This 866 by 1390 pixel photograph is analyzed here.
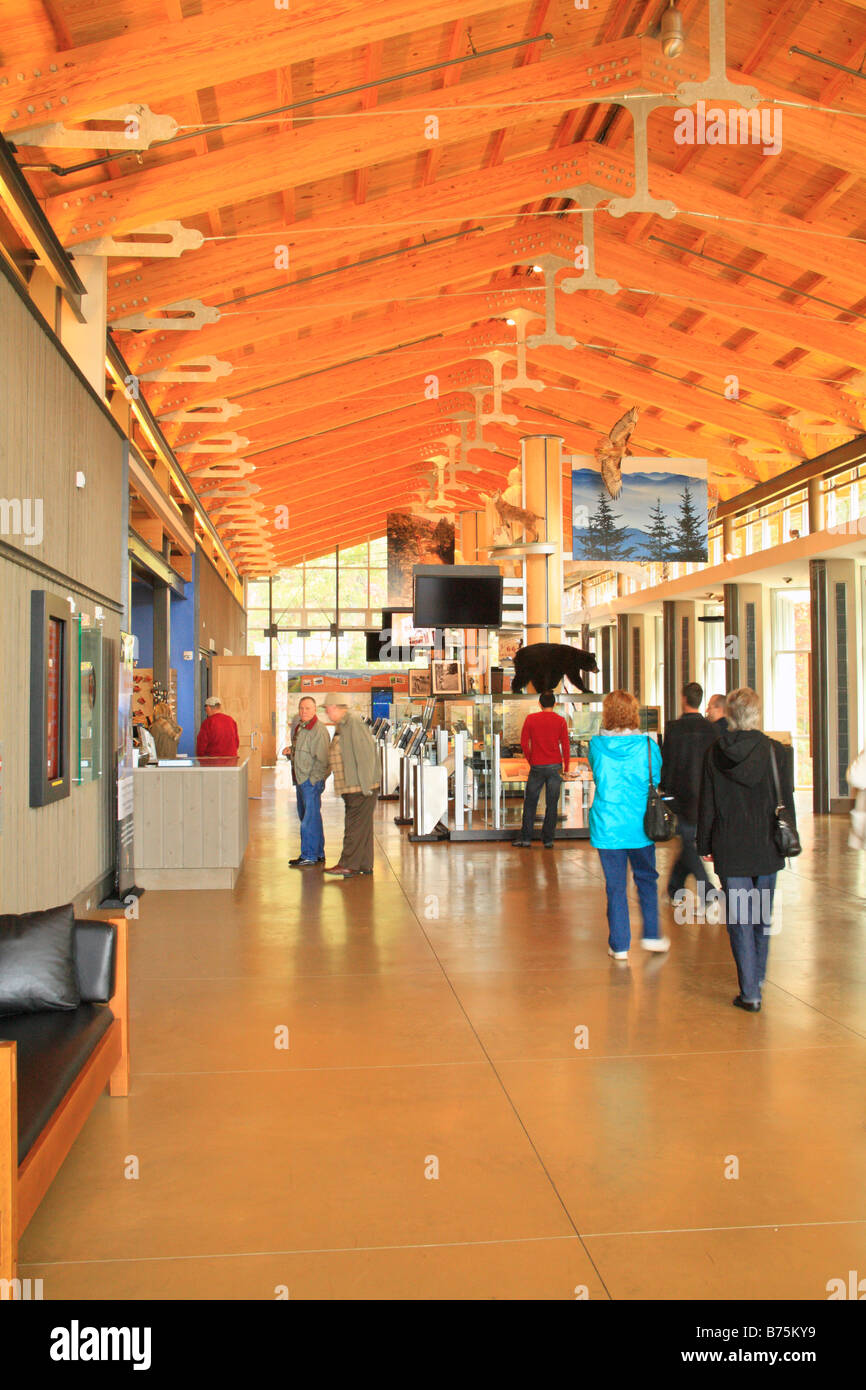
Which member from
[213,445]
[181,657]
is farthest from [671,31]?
[181,657]

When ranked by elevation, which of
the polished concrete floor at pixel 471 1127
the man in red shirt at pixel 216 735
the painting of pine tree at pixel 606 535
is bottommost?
the polished concrete floor at pixel 471 1127

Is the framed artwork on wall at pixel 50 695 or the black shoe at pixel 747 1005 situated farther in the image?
the framed artwork on wall at pixel 50 695

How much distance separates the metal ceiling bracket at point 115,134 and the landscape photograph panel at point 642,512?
964 cm

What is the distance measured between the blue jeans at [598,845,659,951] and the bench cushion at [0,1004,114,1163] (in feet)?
9.73

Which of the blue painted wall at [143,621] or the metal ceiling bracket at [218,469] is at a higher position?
the metal ceiling bracket at [218,469]

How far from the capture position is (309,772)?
988 cm

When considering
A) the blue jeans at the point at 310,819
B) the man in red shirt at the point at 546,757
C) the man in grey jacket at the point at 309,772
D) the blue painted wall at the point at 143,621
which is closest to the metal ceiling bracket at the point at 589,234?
the man in red shirt at the point at 546,757

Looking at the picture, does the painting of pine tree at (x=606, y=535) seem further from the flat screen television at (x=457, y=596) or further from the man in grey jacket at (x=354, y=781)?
the man in grey jacket at (x=354, y=781)

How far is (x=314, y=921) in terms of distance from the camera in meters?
7.54

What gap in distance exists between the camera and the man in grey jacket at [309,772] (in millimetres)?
9906

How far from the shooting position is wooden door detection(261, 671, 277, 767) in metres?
26.9

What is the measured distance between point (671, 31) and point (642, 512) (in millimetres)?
7422

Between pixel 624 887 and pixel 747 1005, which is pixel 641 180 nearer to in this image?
pixel 624 887

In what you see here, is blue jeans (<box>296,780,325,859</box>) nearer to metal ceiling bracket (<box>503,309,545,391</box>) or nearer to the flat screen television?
the flat screen television
